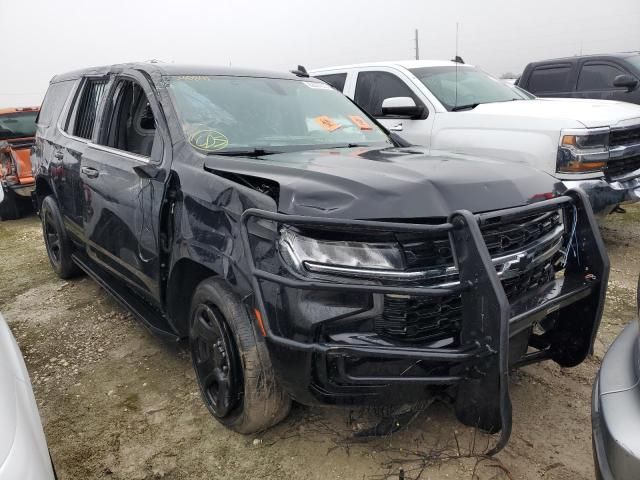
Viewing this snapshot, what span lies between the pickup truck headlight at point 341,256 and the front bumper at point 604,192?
313 centimetres

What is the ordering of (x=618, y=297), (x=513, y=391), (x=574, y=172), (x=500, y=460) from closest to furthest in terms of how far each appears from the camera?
1. (x=500, y=460)
2. (x=513, y=391)
3. (x=618, y=297)
4. (x=574, y=172)

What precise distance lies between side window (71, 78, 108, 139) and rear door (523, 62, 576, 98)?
23.8ft

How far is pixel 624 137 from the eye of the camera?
4.93m

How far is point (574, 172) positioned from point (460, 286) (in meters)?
3.39

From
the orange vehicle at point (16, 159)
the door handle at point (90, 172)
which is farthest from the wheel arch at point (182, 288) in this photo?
the orange vehicle at point (16, 159)

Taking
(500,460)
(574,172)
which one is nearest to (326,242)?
(500,460)

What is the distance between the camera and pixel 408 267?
77.5 inches

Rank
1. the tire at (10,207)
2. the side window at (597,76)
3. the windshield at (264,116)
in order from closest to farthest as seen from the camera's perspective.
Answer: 1. the windshield at (264,116)
2. the side window at (597,76)
3. the tire at (10,207)

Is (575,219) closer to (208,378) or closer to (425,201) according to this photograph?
(425,201)

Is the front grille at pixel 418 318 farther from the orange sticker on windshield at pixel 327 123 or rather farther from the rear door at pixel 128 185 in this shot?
the orange sticker on windshield at pixel 327 123

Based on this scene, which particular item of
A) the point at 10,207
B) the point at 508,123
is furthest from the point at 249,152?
the point at 10,207

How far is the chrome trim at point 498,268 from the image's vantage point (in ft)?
6.38

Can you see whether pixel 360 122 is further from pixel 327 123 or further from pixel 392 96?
pixel 392 96

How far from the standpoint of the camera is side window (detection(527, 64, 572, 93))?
334 inches
